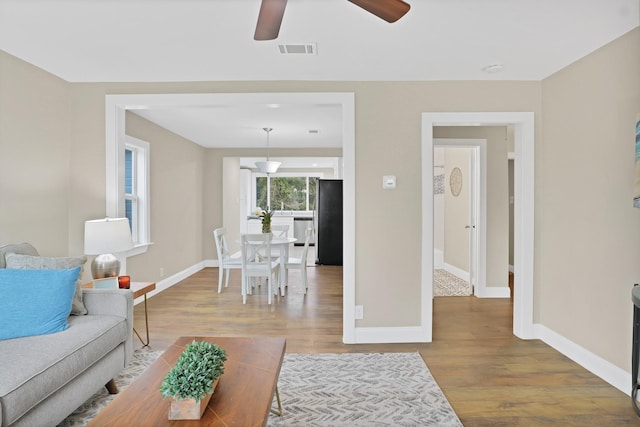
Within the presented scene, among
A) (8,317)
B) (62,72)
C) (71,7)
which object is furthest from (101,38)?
(8,317)

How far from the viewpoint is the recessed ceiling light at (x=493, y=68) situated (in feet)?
10.3

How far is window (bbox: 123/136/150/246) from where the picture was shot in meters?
4.95

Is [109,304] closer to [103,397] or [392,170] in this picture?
[103,397]

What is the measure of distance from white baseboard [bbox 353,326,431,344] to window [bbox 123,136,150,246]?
321 centimetres

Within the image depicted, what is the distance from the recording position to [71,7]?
7.33ft

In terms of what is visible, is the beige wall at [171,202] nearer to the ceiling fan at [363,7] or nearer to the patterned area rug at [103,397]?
the patterned area rug at [103,397]

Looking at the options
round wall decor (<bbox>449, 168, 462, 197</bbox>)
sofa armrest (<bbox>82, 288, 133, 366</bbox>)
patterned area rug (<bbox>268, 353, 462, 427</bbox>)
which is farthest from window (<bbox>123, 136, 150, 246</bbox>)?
round wall decor (<bbox>449, 168, 462, 197</bbox>)

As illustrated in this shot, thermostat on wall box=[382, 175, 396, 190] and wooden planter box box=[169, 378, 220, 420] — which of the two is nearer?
wooden planter box box=[169, 378, 220, 420]

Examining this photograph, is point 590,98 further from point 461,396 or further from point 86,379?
point 86,379

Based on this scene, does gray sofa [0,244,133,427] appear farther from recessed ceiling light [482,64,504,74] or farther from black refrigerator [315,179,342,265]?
black refrigerator [315,179,342,265]

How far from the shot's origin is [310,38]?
8.69ft

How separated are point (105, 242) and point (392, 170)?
2470 mm

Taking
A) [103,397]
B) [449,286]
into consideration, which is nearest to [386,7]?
[103,397]

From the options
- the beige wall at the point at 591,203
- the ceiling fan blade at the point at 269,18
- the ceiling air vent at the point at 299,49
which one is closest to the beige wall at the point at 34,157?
the ceiling air vent at the point at 299,49
